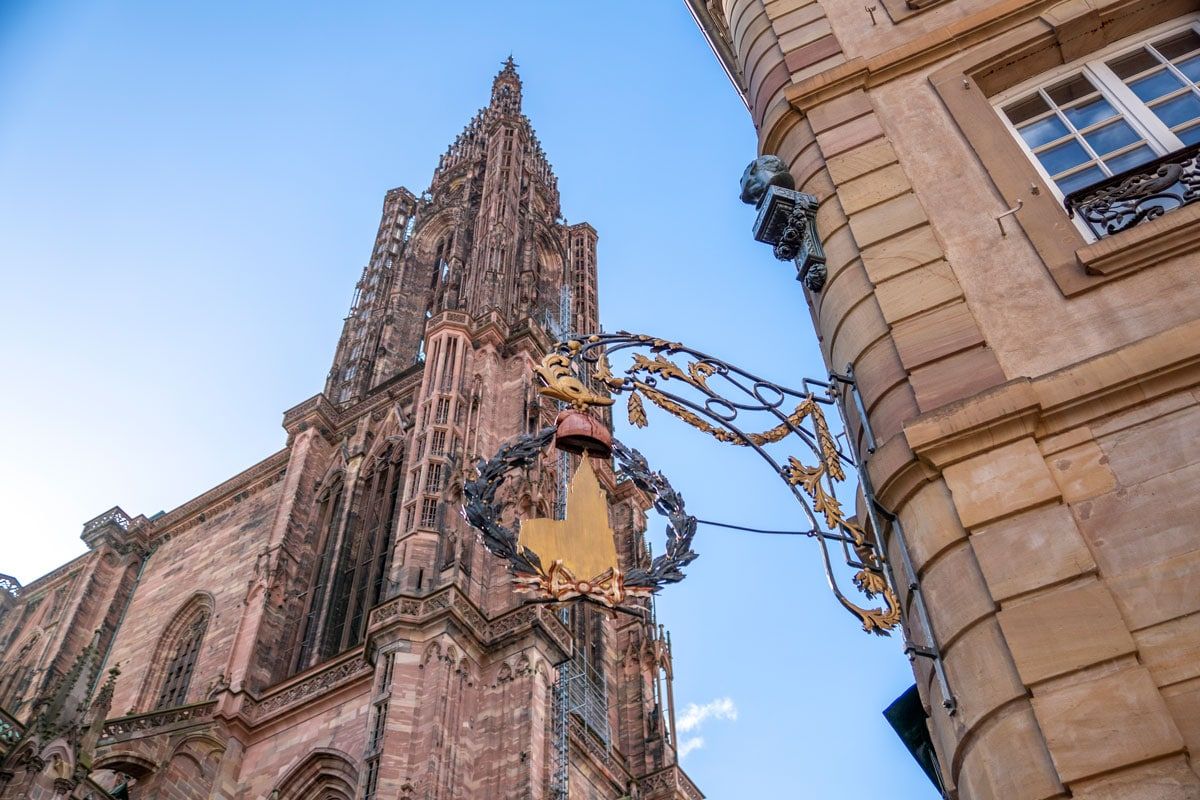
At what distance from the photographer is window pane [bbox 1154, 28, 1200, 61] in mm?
6664

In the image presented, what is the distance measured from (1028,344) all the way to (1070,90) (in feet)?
7.48

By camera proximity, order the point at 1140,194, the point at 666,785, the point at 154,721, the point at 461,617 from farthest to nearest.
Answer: the point at 666,785 → the point at 154,721 → the point at 461,617 → the point at 1140,194

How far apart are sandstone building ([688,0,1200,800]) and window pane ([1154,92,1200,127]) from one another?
0.06ft

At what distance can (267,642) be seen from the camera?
2600 cm

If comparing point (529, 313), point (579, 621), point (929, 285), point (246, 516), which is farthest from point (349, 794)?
point (929, 285)

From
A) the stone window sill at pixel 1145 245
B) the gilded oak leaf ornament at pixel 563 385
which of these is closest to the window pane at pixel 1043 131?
the stone window sill at pixel 1145 245

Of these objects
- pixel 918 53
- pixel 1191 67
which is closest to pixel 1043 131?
pixel 1191 67

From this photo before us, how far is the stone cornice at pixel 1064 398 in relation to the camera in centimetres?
490

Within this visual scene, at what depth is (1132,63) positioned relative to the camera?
6793 mm

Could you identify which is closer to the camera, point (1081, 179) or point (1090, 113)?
point (1081, 179)

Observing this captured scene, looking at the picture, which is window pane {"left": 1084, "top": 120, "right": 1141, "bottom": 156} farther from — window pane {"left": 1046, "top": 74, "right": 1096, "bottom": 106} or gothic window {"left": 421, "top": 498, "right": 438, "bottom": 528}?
gothic window {"left": 421, "top": 498, "right": 438, "bottom": 528}

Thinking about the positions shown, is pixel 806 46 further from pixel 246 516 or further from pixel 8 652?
pixel 8 652

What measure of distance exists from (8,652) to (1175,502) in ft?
125

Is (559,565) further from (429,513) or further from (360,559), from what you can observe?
(360,559)
